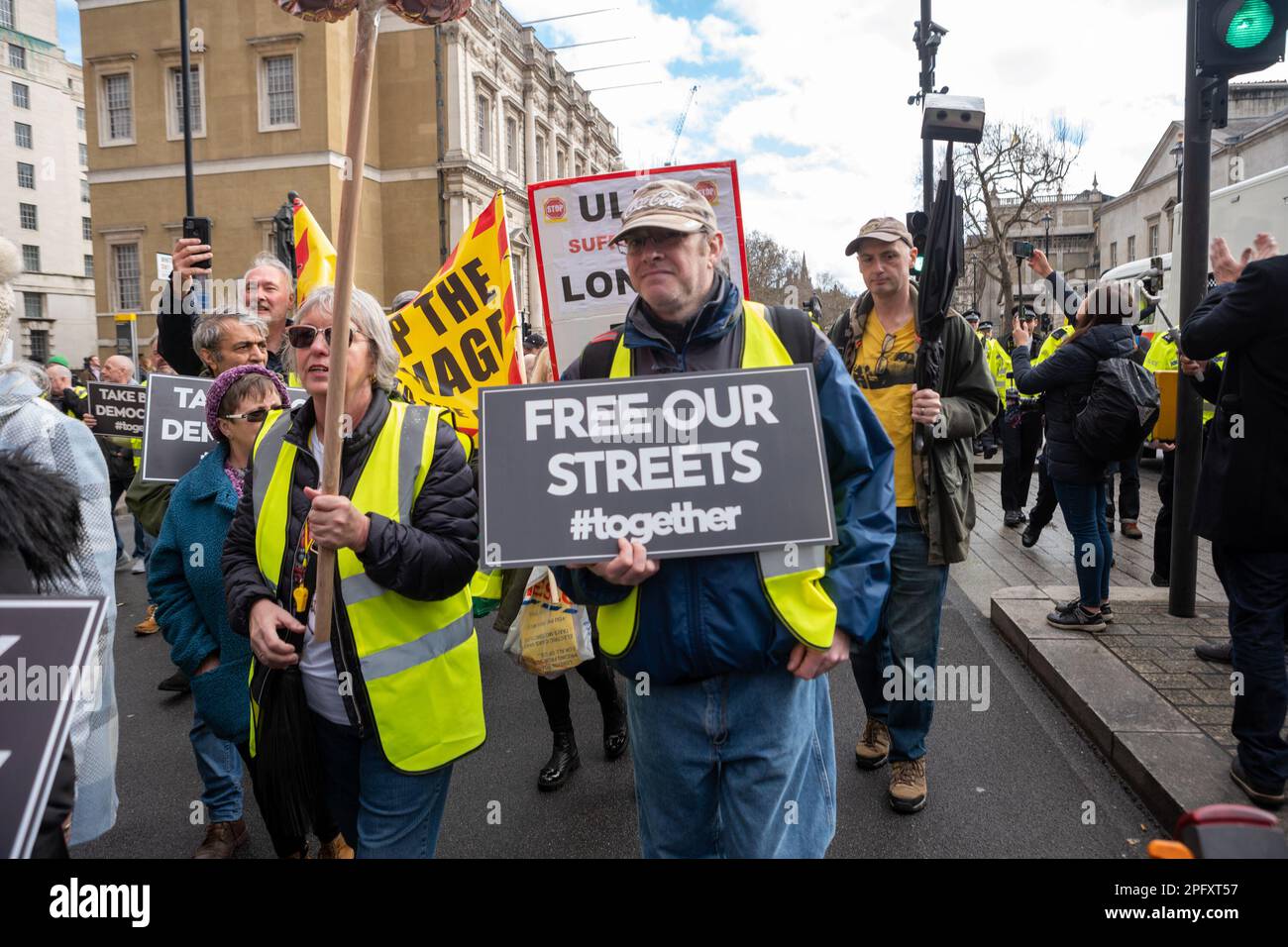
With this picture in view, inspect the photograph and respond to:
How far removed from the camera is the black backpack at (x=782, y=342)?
2324 mm

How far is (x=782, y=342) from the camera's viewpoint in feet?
7.66

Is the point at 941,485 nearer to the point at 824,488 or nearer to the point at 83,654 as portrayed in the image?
the point at 824,488

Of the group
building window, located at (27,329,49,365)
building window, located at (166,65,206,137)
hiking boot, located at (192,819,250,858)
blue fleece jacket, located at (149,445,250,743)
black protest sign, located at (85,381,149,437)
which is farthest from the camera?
building window, located at (27,329,49,365)

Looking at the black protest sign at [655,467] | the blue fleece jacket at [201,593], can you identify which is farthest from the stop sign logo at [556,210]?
the black protest sign at [655,467]

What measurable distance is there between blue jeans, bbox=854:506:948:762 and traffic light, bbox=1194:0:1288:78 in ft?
11.7

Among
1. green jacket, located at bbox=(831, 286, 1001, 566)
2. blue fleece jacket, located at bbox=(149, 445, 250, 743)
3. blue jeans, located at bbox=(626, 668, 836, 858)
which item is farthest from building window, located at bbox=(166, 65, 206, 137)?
blue jeans, located at bbox=(626, 668, 836, 858)

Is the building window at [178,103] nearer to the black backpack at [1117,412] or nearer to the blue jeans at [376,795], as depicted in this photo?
the black backpack at [1117,412]

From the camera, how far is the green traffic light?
4.96m

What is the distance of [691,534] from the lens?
211cm

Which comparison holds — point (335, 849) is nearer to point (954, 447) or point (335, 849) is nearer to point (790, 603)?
point (790, 603)

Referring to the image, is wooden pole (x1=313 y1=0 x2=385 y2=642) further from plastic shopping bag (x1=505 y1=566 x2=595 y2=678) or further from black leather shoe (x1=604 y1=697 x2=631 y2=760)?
black leather shoe (x1=604 y1=697 x2=631 y2=760)
